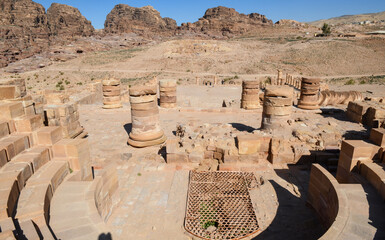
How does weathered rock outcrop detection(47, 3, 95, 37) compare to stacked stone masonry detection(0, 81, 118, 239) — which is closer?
stacked stone masonry detection(0, 81, 118, 239)

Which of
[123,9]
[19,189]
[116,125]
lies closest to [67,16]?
[123,9]

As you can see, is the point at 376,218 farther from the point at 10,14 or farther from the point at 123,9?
the point at 123,9

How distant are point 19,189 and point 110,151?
4606 millimetres

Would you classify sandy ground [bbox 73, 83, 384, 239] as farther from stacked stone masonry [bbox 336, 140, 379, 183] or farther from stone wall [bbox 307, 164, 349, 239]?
stacked stone masonry [bbox 336, 140, 379, 183]

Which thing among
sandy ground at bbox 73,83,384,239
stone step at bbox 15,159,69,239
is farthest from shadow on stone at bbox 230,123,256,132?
stone step at bbox 15,159,69,239

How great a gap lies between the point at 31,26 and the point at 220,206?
253 ft

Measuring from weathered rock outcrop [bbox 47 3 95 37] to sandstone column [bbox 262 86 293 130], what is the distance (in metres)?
78.0

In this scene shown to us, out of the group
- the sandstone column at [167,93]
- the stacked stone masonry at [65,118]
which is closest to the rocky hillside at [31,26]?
the sandstone column at [167,93]

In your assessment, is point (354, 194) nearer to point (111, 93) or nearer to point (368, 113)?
point (368, 113)

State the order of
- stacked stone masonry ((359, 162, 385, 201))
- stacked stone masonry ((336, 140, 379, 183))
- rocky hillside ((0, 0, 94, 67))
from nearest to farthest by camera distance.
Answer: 1. stacked stone masonry ((359, 162, 385, 201))
2. stacked stone masonry ((336, 140, 379, 183))
3. rocky hillside ((0, 0, 94, 67))

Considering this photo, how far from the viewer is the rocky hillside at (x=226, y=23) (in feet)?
300

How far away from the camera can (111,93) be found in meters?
14.8

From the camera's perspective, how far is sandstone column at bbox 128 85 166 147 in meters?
9.02

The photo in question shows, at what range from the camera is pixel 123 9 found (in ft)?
341
